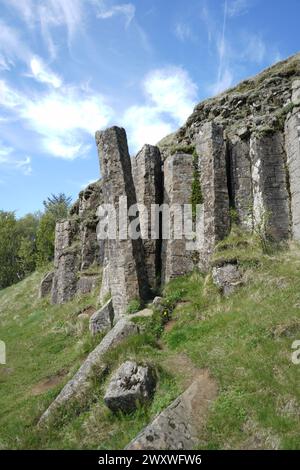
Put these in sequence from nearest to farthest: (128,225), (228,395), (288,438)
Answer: (288,438), (228,395), (128,225)

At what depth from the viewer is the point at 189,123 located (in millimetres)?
16172

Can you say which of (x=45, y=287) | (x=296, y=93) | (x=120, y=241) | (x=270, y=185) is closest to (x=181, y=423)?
(x=120, y=241)

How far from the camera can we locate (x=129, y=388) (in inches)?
299

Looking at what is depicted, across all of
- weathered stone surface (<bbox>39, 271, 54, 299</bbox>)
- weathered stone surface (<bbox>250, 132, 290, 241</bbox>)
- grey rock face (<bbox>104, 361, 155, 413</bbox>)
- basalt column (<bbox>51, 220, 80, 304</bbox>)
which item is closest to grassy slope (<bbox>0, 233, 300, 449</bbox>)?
grey rock face (<bbox>104, 361, 155, 413</bbox>)

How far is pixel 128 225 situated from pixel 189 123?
6.51 metres

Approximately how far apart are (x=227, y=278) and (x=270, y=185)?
4009mm

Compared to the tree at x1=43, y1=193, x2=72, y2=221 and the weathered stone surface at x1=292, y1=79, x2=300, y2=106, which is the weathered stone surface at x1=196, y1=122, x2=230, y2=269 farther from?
the tree at x1=43, y1=193, x2=72, y2=221

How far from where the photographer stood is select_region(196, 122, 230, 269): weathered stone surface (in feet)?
41.2

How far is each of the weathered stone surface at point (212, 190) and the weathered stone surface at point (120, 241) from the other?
2124 millimetres

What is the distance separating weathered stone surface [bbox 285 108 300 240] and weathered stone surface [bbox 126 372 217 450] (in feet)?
22.5

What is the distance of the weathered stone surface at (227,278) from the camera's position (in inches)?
419

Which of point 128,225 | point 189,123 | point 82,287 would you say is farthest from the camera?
point 82,287
